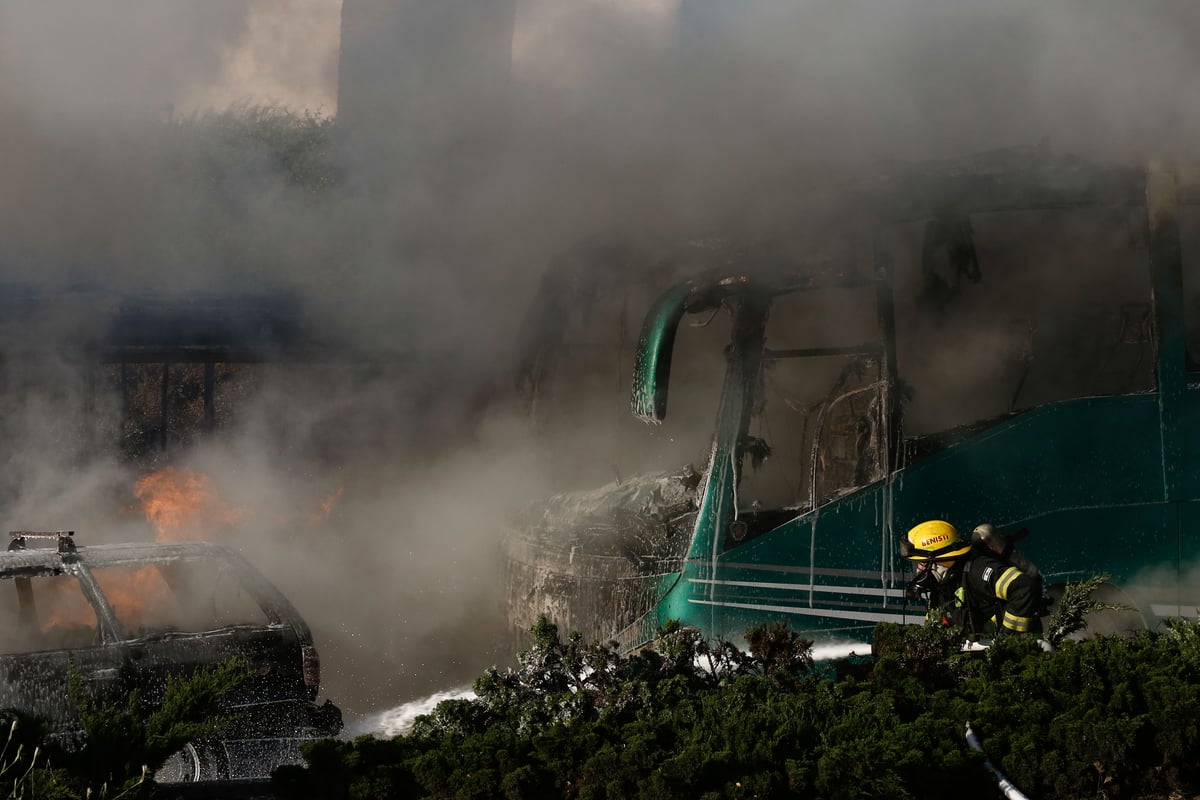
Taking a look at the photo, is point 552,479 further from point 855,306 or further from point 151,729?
point 151,729

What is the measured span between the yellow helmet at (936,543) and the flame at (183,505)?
6953 millimetres

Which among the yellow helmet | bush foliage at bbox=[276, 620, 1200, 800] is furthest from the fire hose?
the yellow helmet

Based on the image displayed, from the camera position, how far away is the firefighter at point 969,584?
18.4 feet

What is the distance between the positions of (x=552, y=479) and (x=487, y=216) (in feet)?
11.5

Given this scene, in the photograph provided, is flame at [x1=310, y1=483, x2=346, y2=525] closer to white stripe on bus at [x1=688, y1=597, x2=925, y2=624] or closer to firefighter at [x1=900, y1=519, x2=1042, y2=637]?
white stripe on bus at [x1=688, y1=597, x2=925, y2=624]

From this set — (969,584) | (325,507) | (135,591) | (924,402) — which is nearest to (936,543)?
(969,584)

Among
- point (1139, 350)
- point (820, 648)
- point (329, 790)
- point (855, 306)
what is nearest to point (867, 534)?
point (820, 648)

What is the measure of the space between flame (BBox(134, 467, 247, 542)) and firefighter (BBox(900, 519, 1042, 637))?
22.8 feet

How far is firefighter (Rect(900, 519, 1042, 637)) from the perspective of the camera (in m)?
5.60

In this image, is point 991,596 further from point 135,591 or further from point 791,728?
point 135,591

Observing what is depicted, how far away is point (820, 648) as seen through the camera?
661cm

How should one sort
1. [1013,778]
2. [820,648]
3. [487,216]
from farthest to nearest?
[487,216] < [820,648] < [1013,778]

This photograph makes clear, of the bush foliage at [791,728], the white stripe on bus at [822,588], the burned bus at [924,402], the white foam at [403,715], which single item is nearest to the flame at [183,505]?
the white foam at [403,715]

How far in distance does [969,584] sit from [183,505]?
763 centimetres
